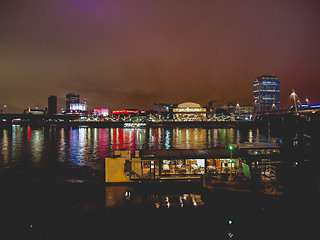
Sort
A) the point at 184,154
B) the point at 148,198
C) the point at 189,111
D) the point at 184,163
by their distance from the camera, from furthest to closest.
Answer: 1. the point at 189,111
2. the point at 184,163
3. the point at 184,154
4. the point at 148,198

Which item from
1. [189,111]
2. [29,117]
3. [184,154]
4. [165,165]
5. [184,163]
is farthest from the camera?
[29,117]

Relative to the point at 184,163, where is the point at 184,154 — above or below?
above

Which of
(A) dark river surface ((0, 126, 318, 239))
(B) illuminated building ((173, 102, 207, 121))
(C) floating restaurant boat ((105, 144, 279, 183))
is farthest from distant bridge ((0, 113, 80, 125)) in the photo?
(C) floating restaurant boat ((105, 144, 279, 183))

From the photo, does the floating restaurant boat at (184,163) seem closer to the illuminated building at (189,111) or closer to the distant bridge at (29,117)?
the illuminated building at (189,111)

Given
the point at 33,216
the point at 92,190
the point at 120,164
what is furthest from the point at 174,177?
the point at 33,216

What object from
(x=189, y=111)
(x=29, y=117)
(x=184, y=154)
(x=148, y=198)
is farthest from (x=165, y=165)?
(x=29, y=117)

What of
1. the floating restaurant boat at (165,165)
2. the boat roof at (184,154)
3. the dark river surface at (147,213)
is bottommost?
the dark river surface at (147,213)

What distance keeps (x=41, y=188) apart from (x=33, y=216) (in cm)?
495

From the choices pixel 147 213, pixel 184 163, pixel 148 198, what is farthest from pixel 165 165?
pixel 147 213

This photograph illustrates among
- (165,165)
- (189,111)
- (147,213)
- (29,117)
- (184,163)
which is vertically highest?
(189,111)

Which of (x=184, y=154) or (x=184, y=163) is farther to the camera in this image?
(x=184, y=163)

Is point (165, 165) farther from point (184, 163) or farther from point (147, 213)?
point (147, 213)

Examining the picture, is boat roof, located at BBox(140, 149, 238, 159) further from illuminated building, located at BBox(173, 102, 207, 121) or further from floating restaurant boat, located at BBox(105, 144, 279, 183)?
illuminated building, located at BBox(173, 102, 207, 121)

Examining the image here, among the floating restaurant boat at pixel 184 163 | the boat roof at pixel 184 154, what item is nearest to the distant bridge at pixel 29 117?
the floating restaurant boat at pixel 184 163
